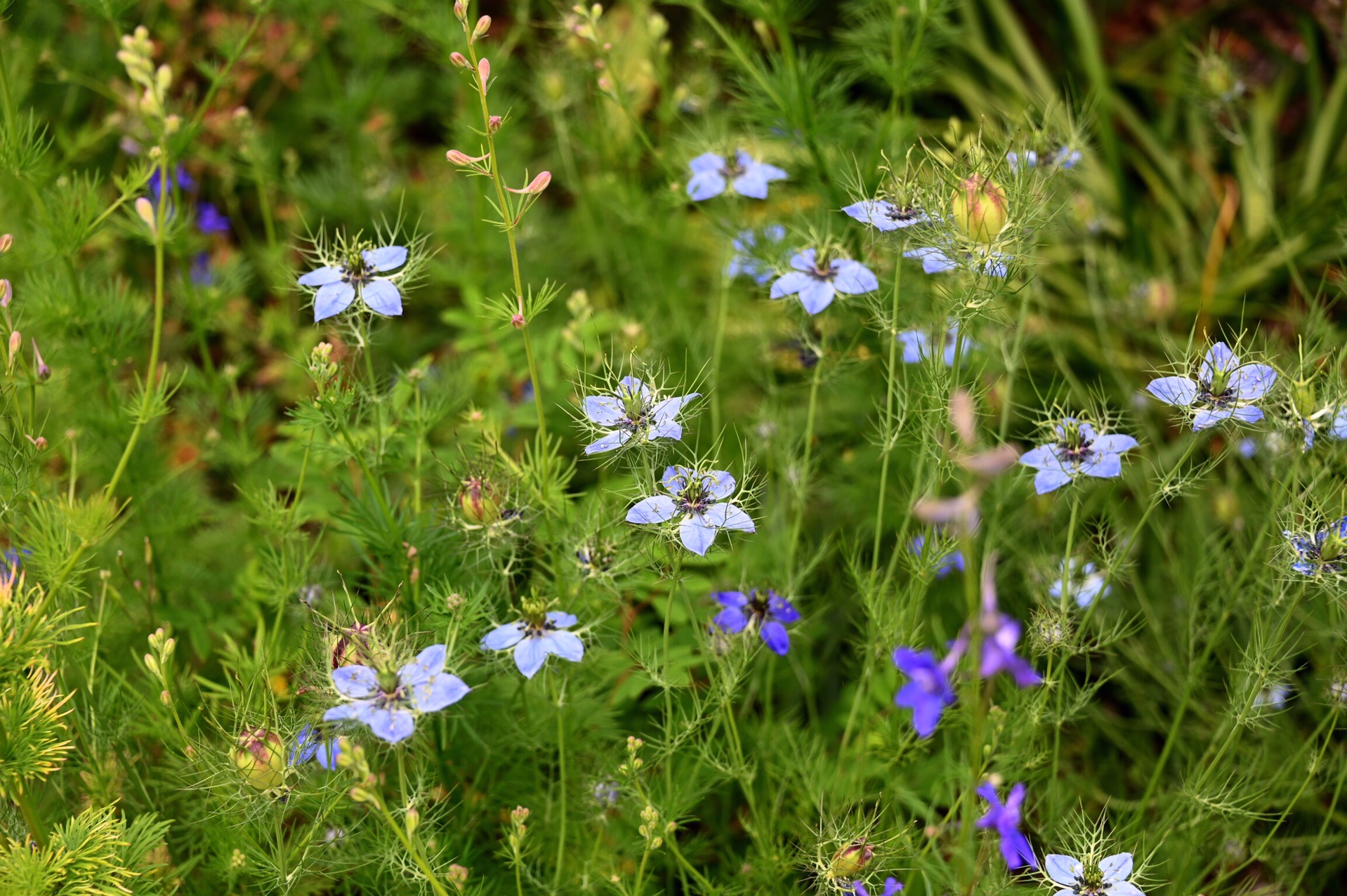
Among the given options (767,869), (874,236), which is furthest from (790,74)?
(767,869)

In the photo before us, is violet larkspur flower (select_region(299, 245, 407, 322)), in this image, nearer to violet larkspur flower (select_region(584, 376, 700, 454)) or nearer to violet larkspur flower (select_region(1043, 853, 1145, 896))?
violet larkspur flower (select_region(584, 376, 700, 454))

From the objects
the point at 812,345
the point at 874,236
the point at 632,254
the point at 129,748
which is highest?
the point at 874,236

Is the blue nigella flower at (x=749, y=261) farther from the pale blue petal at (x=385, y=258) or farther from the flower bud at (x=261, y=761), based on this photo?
the flower bud at (x=261, y=761)

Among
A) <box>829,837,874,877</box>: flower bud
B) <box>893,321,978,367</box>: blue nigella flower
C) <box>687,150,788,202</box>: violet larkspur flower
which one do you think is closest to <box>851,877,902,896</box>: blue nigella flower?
<box>829,837,874,877</box>: flower bud

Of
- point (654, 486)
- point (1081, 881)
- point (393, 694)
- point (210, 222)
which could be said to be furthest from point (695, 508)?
point (210, 222)

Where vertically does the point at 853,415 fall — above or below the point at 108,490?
below

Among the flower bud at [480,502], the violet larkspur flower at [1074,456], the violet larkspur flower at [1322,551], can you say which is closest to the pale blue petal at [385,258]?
the flower bud at [480,502]

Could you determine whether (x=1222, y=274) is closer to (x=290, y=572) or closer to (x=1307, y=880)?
(x=1307, y=880)

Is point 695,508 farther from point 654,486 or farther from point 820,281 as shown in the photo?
point 820,281
